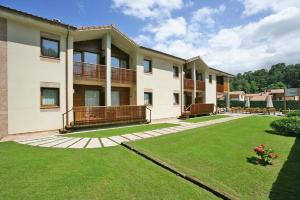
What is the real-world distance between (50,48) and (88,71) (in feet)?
9.12

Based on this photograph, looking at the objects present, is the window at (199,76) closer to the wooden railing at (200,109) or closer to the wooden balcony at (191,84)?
the wooden balcony at (191,84)

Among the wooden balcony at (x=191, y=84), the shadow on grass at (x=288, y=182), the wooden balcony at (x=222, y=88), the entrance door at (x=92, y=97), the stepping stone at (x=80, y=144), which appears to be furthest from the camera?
the wooden balcony at (x=222, y=88)

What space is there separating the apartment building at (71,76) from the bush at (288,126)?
9.75m

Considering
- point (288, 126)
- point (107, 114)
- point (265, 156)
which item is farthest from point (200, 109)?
point (265, 156)

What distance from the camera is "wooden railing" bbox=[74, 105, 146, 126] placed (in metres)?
12.9

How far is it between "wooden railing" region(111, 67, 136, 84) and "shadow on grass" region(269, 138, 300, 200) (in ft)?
40.3

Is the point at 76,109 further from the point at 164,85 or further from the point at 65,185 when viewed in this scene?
the point at 164,85

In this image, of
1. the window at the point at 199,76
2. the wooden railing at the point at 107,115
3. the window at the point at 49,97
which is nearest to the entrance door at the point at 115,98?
the wooden railing at the point at 107,115

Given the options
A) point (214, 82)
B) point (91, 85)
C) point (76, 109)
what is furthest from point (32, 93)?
point (214, 82)

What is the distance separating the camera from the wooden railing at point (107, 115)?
1288 centimetres

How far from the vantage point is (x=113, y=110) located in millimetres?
14648

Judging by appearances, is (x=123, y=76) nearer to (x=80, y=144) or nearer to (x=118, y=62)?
(x=118, y=62)

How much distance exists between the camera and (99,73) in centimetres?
1459

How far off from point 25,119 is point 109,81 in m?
6.12
